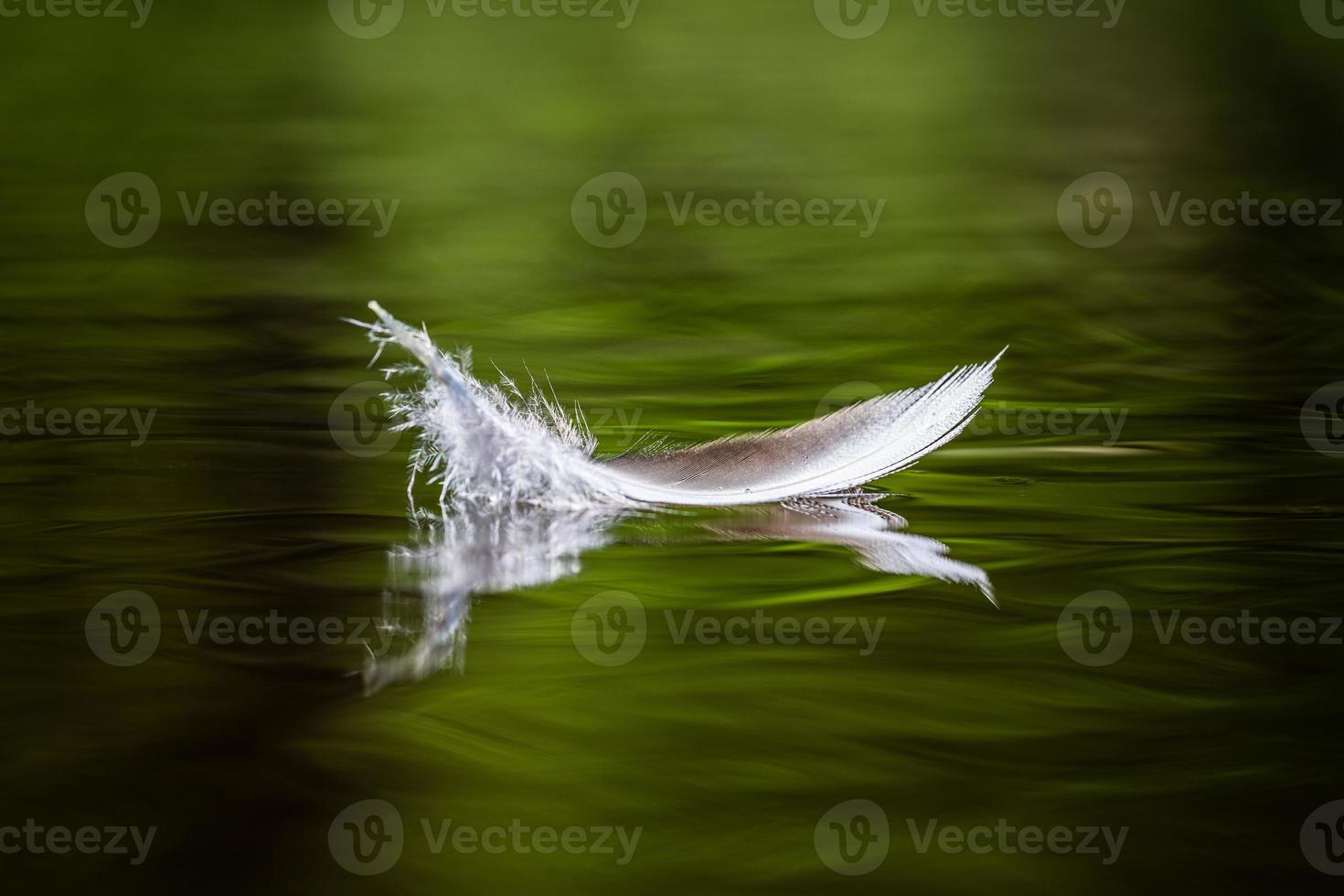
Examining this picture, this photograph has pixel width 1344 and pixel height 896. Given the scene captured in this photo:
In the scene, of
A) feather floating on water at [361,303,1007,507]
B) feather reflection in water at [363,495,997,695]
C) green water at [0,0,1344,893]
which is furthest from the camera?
feather floating on water at [361,303,1007,507]

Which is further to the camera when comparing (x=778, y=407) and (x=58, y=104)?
(x=58, y=104)

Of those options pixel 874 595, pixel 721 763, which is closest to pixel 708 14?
pixel 874 595

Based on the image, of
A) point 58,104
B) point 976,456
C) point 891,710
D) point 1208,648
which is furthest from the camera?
point 58,104

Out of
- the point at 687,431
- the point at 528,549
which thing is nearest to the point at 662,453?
the point at 528,549

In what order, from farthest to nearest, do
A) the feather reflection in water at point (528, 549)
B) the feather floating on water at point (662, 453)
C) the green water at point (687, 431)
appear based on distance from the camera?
the feather floating on water at point (662, 453) → the feather reflection in water at point (528, 549) → the green water at point (687, 431)

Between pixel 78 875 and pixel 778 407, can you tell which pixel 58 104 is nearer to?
pixel 778 407

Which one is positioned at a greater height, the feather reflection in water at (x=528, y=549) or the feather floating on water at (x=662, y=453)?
the feather floating on water at (x=662, y=453)
